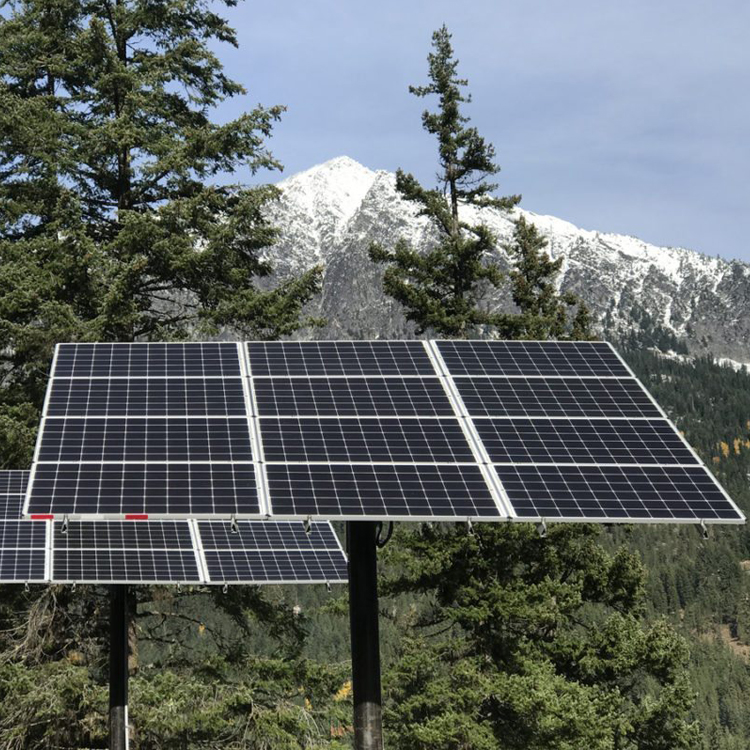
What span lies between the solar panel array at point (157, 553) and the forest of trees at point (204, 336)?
5.76m

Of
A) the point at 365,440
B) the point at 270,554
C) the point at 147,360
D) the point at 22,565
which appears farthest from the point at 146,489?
the point at 270,554

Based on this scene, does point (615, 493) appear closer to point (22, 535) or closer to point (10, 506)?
point (22, 535)

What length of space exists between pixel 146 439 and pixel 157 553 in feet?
19.8

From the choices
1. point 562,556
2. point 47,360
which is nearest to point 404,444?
point 47,360

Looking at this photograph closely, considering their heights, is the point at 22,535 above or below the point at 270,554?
above

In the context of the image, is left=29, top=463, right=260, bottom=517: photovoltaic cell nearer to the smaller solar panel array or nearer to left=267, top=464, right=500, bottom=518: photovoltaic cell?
left=267, top=464, right=500, bottom=518: photovoltaic cell

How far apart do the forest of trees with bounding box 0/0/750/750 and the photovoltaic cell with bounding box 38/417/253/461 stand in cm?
1219

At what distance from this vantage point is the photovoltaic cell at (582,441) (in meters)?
13.0

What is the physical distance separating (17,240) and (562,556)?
A: 2166cm

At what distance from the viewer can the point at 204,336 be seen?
3030 centimetres

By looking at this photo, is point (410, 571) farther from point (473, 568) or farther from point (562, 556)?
point (562, 556)

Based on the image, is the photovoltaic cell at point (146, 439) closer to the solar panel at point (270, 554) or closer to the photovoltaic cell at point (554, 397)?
the photovoltaic cell at point (554, 397)

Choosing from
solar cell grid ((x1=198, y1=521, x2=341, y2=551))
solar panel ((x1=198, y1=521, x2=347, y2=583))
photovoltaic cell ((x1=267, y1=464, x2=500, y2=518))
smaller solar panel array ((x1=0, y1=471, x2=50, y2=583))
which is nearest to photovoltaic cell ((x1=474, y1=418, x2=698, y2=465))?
photovoltaic cell ((x1=267, y1=464, x2=500, y2=518))

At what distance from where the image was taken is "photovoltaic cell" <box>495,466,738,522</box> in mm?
11742
